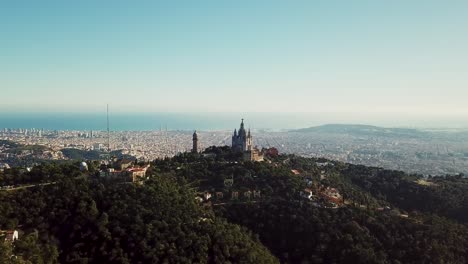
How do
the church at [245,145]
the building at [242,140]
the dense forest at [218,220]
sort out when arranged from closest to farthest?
the dense forest at [218,220] → the church at [245,145] → the building at [242,140]

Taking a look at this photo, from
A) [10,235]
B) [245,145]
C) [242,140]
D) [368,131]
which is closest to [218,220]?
[10,235]

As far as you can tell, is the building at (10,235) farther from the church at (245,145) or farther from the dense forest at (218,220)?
the church at (245,145)

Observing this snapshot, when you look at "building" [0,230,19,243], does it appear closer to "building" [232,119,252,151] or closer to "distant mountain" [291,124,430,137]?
"building" [232,119,252,151]

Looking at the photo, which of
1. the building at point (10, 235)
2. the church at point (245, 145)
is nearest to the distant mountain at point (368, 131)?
the church at point (245, 145)

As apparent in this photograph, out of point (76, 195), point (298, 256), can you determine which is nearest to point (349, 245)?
point (298, 256)

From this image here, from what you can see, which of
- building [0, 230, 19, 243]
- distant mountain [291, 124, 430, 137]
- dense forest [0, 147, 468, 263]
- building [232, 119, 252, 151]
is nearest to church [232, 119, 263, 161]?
building [232, 119, 252, 151]

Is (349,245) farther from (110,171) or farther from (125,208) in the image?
(110,171)

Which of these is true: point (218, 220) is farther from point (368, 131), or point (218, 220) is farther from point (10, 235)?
point (368, 131)
